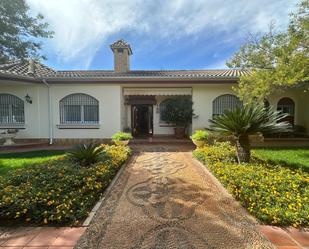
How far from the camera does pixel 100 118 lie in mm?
14625

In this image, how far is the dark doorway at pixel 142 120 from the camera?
17.9 meters

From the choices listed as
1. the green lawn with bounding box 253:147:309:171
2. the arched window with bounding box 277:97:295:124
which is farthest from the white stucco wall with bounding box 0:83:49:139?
the arched window with bounding box 277:97:295:124

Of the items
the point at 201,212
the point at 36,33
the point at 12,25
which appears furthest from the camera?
the point at 36,33

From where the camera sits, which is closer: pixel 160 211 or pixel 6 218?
pixel 6 218

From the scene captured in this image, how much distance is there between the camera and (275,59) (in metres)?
11.0

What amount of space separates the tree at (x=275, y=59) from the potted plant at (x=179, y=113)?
377 centimetres

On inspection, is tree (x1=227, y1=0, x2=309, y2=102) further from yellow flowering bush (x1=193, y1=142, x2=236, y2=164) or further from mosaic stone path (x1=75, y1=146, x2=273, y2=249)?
mosaic stone path (x1=75, y1=146, x2=273, y2=249)

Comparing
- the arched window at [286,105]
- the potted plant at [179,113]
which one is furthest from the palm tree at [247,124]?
the arched window at [286,105]

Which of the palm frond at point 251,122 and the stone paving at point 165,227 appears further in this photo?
the palm frond at point 251,122

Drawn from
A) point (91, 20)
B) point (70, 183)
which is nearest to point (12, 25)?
point (91, 20)

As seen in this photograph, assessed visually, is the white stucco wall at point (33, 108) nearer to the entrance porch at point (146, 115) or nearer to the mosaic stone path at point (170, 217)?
the entrance porch at point (146, 115)

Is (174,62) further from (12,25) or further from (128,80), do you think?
(12,25)

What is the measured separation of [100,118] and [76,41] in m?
5.76

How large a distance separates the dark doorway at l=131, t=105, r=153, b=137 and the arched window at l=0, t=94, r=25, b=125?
26.5 feet
